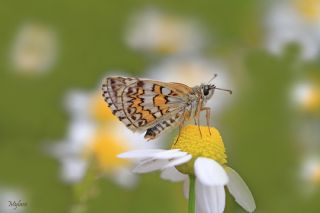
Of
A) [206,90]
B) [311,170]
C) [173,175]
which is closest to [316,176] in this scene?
[311,170]

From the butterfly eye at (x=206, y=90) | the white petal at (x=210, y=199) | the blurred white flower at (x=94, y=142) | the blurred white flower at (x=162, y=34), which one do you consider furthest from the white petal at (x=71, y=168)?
the blurred white flower at (x=162, y=34)

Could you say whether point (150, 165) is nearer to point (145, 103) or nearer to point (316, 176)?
point (145, 103)

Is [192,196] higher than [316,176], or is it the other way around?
[192,196]

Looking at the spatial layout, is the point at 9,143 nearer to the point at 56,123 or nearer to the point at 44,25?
the point at 56,123

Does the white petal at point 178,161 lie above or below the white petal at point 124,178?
above

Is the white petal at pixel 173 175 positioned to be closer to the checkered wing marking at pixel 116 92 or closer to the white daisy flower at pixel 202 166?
the white daisy flower at pixel 202 166

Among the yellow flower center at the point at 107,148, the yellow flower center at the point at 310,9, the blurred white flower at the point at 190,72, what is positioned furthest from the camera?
the yellow flower center at the point at 310,9
